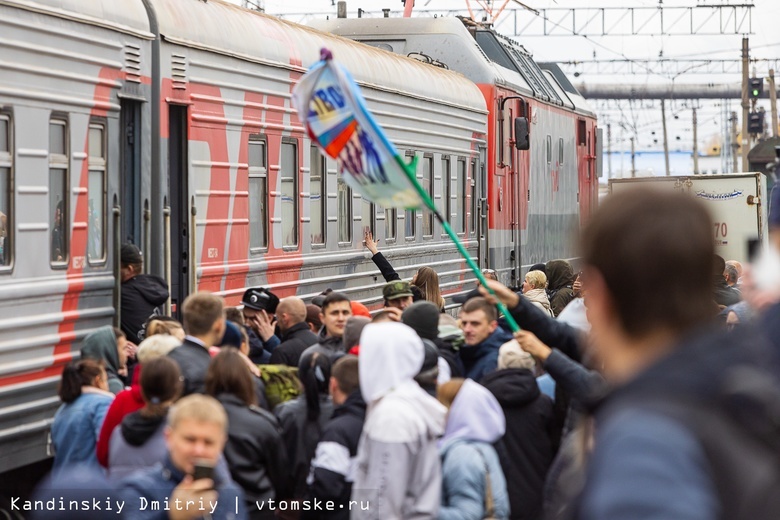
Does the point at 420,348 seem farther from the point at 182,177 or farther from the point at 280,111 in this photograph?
the point at 280,111

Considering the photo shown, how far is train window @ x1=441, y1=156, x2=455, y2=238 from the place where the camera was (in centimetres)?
1622

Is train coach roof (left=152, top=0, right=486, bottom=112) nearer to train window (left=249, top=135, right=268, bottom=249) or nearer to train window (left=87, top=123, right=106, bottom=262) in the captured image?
train window (left=249, top=135, right=268, bottom=249)

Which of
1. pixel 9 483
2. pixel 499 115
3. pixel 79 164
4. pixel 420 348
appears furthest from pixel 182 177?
pixel 499 115

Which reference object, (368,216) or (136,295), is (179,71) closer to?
(136,295)

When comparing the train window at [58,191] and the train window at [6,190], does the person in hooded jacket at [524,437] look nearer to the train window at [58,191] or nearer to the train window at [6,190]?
the train window at [6,190]

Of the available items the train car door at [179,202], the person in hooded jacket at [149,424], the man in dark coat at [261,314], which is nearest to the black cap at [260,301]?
the man in dark coat at [261,314]

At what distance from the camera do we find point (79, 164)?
8188 mm

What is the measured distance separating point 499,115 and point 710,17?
28.9 meters

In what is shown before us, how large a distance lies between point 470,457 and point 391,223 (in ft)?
30.9

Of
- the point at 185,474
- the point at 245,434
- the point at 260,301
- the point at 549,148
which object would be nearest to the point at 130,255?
the point at 260,301

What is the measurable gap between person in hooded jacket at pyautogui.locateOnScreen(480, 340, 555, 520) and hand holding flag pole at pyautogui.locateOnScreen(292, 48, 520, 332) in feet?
1.20

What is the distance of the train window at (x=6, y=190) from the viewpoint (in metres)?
7.38

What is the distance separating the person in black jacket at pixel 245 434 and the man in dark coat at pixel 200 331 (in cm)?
49

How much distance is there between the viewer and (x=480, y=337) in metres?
7.02
